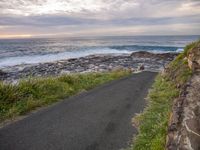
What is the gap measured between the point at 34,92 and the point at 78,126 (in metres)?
3.83

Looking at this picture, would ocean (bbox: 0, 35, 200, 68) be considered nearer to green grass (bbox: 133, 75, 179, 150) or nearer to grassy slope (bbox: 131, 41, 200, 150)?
grassy slope (bbox: 131, 41, 200, 150)

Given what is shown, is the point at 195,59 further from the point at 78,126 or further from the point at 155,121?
the point at 78,126

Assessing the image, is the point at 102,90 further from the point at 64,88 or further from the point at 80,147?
the point at 80,147

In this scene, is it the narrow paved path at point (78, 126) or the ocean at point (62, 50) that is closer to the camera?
the narrow paved path at point (78, 126)

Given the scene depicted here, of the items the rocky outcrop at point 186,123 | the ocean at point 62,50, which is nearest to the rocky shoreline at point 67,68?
the ocean at point 62,50

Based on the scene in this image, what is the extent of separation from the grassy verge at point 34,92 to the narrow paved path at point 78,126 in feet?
1.90

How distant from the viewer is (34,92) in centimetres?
1038

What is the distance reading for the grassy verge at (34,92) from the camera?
8.64 metres

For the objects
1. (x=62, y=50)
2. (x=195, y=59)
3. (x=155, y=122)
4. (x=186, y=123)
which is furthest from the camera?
(x=62, y=50)

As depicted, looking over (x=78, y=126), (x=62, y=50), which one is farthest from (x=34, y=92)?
(x=62, y=50)

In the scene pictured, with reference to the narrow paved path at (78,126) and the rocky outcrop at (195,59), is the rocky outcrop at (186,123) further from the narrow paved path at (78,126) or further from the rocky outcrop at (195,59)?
the rocky outcrop at (195,59)

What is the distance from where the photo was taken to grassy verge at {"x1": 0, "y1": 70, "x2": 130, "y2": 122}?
8638 mm

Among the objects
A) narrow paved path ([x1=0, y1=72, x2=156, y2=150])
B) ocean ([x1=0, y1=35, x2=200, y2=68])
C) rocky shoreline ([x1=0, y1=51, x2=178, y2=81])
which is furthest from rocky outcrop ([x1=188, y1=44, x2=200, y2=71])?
rocky shoreline ([x1=0, y1=51, x2=178, y2=81])

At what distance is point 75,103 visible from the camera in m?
9.82
